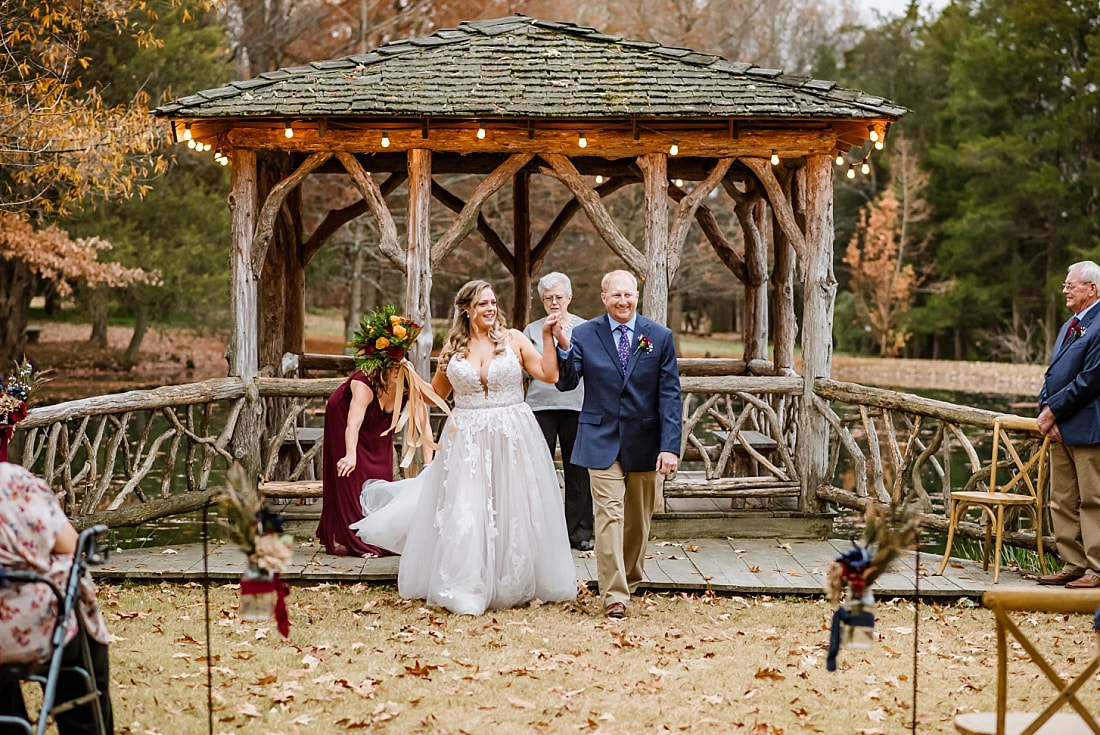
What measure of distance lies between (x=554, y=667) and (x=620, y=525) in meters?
1.11

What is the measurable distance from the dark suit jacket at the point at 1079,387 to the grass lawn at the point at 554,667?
3.73 ft

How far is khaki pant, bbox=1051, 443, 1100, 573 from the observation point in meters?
7.05

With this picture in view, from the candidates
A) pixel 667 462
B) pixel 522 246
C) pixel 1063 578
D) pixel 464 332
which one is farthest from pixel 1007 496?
pixel 522 246

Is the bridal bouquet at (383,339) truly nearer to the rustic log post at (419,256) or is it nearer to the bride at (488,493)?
the bride at (488,493)

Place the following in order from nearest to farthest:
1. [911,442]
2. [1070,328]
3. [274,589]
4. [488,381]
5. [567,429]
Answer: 1. [274,589]
2. [488,381]
3. [1070,328]
4. [567,429]
5. [911,442]

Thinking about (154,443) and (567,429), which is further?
(154,443)

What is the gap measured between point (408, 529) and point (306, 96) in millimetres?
3627

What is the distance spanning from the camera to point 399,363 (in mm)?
7734

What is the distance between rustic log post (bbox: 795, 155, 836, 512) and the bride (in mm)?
3085

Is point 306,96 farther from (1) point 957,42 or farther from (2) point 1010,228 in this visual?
(1) point 957,42

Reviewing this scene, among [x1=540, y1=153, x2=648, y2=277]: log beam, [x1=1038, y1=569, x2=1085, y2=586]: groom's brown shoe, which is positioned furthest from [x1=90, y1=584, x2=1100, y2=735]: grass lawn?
[x1=540, y1=153, x2=648, y2=277]: log beam

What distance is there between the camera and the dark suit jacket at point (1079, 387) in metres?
6.94

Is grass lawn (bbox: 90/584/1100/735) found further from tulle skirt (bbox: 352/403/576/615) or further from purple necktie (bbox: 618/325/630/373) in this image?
purple necktie (bbox: 618/325/630/373)

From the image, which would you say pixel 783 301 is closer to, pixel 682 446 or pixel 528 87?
pixel 682 446
